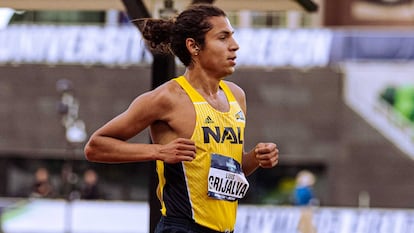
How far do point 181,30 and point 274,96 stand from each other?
110 ft

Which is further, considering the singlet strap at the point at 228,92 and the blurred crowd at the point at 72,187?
the blurred crowd at the point at 72,187

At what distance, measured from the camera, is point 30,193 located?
127 ft

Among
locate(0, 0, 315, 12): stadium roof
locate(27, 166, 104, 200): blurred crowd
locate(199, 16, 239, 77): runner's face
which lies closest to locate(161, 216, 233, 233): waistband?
locate(199, 16, 239, 77): runner's face

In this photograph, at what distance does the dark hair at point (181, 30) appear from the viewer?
5.60 meters

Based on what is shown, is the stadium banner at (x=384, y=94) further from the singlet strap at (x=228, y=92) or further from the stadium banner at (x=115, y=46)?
the singlet strap at (x=228, y=92)

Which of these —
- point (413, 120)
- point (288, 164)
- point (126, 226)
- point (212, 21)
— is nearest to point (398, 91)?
point (413, 120)

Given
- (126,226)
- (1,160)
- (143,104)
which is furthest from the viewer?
(1,160)

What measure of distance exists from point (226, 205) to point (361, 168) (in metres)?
34.0

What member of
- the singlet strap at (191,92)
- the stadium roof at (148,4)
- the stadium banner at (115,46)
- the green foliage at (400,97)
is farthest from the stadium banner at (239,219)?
the singlet strap at (191,92)

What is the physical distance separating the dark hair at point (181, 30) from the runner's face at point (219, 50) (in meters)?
0.03

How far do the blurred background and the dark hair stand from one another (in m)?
30.7

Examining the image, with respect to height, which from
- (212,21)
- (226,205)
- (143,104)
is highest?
(212,21)

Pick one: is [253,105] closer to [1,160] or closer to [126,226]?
[1,160]

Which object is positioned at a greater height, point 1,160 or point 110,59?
point 110,59
